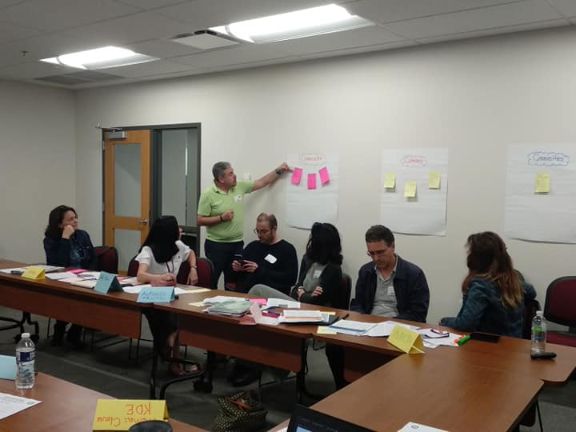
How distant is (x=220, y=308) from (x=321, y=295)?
0.84m

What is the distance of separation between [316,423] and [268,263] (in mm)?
3361

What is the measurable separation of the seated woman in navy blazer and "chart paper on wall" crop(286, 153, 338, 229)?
193 cm

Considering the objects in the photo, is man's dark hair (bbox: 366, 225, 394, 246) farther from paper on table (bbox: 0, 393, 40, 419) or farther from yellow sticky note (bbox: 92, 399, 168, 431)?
paper on table (bbox: 0, 393, 40, 419)

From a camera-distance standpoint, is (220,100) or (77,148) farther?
(77,148)

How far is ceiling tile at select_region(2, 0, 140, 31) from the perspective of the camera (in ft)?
11.5

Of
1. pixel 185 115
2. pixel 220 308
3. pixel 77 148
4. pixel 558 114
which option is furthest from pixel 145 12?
pixel 77 148

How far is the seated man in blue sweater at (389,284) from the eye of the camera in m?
3.30

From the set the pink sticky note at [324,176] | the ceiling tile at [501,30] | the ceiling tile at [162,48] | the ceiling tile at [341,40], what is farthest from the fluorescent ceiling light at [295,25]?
the pink sticky note at [324,176]

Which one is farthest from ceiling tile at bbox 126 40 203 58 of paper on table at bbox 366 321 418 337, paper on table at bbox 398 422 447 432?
paper on table at bbox 398 422 447 432

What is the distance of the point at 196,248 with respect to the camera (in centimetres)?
610

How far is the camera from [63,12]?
12.1 ft

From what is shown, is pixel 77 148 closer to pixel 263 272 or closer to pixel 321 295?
pixel 263 272

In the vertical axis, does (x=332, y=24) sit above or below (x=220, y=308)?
above

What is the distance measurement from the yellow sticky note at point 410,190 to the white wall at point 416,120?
30 cm
